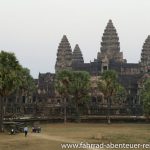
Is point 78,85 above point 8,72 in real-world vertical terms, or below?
above

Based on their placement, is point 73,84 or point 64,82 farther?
point 64,82

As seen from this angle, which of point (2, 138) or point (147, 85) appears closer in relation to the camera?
point (2, 138)

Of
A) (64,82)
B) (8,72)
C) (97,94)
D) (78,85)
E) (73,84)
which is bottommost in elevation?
(8,72)

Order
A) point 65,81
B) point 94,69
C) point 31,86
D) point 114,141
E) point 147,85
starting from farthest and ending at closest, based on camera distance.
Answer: point 94,69 → point 31,86 → point 65,81 → point 147,85 → point 114,141

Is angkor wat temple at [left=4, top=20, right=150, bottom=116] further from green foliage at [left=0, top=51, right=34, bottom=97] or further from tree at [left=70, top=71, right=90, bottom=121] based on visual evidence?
green foliage at [left=0, top=51, right=34, bottom=97]

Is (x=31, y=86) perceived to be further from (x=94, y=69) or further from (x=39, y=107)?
(x=94, y=69)

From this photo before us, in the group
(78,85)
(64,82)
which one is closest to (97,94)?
(64,82)

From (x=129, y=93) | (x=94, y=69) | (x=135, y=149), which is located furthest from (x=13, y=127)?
(x=94, y=69)

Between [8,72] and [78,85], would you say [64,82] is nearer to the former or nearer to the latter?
[78,85]

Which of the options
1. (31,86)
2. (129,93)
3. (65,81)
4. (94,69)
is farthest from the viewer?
(94,69)

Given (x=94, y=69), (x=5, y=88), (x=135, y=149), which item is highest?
(x=94, y=69)

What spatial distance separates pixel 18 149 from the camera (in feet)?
182

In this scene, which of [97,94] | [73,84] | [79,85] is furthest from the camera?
[97,94]

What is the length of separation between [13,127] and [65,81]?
42.5m
